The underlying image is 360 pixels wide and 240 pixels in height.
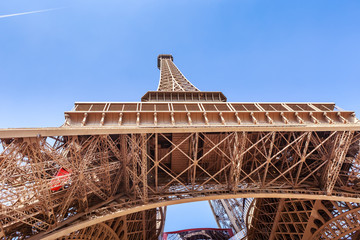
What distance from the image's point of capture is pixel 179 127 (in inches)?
382

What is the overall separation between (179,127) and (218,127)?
2131 millimetres

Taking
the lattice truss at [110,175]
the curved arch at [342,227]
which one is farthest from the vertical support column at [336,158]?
the curved arch at [342,227]

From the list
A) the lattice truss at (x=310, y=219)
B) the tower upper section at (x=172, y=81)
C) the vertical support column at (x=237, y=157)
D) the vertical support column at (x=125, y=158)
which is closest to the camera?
the vertical support column at (x=237, y=157)

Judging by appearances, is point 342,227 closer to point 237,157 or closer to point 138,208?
point 237,157

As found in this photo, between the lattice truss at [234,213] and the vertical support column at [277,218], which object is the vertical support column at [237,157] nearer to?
the vertical support column at [277,218]

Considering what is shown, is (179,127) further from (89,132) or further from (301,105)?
(301,105)

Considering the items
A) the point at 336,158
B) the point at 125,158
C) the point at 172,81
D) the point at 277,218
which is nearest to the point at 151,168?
the point at 125,158

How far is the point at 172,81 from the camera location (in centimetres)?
3606

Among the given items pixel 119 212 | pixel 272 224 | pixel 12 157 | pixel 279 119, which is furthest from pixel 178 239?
pixel 12 157

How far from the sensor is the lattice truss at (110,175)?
302 inches

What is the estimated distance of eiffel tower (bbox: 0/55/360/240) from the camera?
7.95m

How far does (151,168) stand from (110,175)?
2882 millimetres

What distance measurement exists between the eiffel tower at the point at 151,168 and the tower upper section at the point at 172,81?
19.7 meters

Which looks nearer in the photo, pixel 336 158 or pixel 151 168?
pixel 151 168
